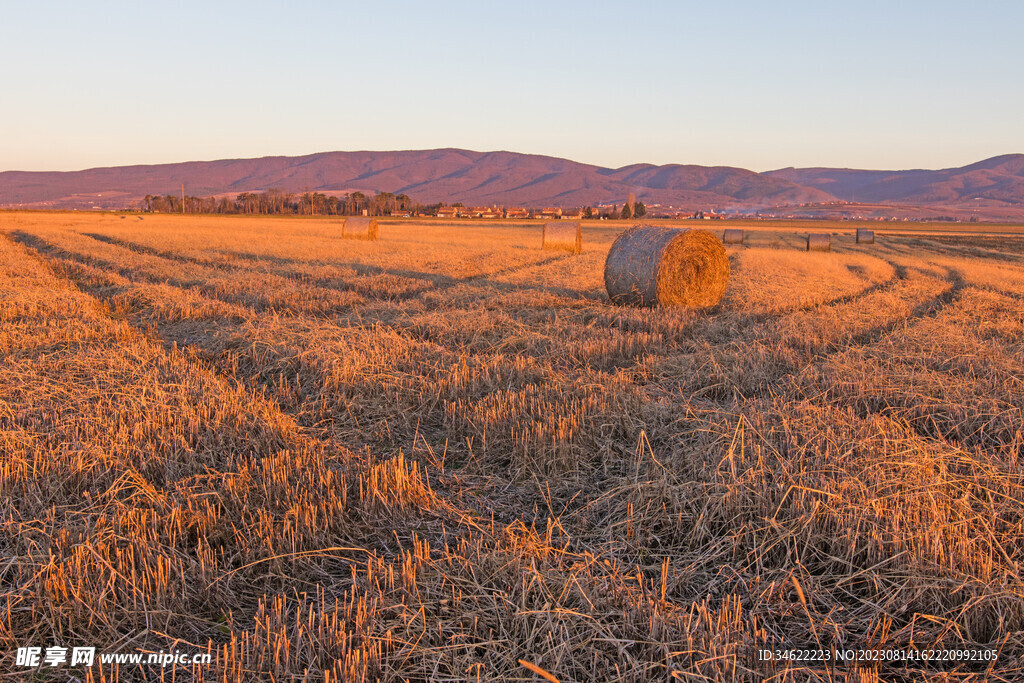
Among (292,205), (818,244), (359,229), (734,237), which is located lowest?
(818,244)

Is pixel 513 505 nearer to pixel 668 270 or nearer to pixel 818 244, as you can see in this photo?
pixel 668 270

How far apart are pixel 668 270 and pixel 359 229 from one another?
23726 millimetres

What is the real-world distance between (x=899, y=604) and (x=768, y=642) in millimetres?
741

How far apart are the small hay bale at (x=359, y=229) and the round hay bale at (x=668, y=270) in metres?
21.8

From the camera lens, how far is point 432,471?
4.55 metres

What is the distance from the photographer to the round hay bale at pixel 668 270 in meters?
12.3

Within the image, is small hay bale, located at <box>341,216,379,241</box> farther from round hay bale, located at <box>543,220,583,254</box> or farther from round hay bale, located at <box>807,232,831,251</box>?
round hay bale, located at <box>807,232,831,251</box>

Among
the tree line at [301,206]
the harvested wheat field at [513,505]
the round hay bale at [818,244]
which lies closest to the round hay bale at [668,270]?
the harvested wheat field at [513,505]

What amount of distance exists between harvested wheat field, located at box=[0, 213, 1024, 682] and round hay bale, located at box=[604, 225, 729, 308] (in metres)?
4.13

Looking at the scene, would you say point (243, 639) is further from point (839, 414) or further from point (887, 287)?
point (887, 287)

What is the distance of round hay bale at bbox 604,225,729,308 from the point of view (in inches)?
485

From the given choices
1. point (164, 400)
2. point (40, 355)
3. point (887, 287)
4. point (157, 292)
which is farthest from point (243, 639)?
point (887, 287)

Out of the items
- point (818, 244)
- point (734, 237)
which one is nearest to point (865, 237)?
Result: point (734, 237)

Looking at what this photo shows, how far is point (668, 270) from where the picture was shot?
1241 cm
